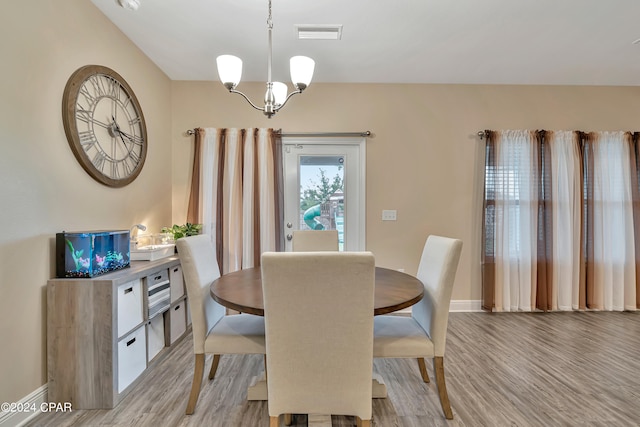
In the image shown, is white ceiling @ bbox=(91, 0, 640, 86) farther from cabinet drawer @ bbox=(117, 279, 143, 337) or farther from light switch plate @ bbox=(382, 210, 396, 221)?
cabinet drawer @ bbox=(117, 279, 143, 337)

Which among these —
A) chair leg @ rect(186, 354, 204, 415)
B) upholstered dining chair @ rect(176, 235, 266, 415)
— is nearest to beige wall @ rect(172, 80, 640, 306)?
upholstered dining chair @ rect(176, 235, 266, 415)

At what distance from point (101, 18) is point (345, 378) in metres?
2.92

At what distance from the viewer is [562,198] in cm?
325

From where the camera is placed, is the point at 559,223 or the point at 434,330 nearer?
the point at 434,330

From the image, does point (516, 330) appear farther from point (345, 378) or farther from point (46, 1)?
point (46, 1)

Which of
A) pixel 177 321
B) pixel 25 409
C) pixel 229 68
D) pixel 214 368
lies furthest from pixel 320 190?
pixel 25 409

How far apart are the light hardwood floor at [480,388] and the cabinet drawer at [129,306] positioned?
44 centimetres

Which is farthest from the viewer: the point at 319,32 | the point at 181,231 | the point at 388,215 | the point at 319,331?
the point at 388,215

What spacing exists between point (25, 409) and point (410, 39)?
3.61 meters

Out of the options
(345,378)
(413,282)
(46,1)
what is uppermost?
(46,1)

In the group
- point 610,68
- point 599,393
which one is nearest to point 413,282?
point 599,393

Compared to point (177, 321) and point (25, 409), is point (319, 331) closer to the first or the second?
point (25, 409)

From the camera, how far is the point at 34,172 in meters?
1.62

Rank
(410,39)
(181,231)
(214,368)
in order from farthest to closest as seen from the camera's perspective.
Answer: (181,231) < (410,39) < (214,368)
